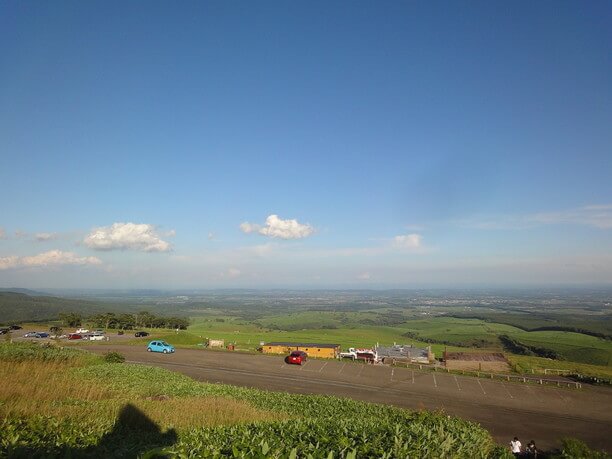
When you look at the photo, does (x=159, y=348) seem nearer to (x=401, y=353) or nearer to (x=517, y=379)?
(x=401, y=353)

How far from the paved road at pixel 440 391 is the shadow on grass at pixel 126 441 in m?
18.5

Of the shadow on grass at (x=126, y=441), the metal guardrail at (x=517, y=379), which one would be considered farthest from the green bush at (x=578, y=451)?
the metal guardrail at (x=517, y=379)

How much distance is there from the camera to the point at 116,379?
57.4 feet

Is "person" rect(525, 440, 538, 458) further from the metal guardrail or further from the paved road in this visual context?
the metal guardrail

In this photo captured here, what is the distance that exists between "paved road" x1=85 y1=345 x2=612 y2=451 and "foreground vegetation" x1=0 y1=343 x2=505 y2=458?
32.5ft

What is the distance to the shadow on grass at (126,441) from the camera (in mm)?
4772

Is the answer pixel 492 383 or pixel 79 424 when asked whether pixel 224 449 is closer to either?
pixel 79 424

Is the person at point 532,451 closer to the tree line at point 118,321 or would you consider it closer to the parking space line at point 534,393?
the parking space line at point 534,393

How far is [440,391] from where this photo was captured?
1204 inches

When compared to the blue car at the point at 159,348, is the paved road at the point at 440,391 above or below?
below

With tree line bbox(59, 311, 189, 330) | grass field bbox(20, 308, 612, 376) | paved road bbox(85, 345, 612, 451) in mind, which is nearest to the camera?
paved road bbox(85, 345, 612, 451)

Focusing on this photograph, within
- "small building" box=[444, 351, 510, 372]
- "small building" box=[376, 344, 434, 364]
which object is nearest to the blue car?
"small building" box=[376, 344, 434, 364]

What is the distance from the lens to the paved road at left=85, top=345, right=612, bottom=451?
22375 millimetres

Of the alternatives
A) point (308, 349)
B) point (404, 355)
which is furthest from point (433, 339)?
point (308, 349)
